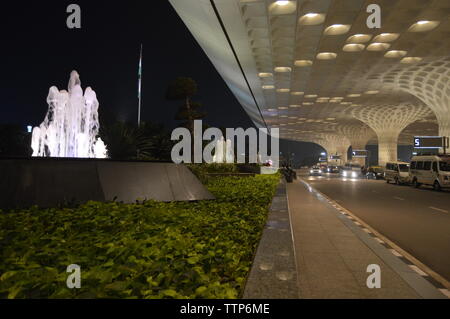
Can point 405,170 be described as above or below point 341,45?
below

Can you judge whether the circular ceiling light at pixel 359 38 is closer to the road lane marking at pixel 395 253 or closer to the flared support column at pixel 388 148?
the road lane marking at pixel 395 253

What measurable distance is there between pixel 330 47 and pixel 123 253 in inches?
1101

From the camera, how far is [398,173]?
3262 centimetres

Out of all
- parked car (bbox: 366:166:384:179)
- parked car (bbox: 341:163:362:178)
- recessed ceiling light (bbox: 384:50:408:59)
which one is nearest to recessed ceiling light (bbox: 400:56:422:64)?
recessed ceiling light (bbox: 384:50:408:59)

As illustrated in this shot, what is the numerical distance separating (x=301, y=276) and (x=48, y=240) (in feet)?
11.4

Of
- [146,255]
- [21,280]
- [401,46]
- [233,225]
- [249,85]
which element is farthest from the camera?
[249,85]

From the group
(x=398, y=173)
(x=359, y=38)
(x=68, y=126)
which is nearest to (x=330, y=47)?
(x=359, y=38)

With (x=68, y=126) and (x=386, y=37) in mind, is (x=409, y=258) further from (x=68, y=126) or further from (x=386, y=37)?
(x=386, y=37)

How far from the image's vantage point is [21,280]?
295cm

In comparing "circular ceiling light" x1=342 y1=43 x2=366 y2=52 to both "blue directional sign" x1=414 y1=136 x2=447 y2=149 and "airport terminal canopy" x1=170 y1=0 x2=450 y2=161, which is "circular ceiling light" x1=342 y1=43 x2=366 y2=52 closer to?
"airport terminal canopy" x1=170 y1=0 x2=450 y2=161

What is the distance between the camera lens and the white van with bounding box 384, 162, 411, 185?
1245 inches

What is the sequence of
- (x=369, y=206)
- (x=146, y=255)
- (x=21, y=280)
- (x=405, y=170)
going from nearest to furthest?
(x=21, y=280)
(x=146, y=255)
(x=369, y=206)
(x=405, y=170)

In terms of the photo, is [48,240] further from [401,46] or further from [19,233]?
[401,46]

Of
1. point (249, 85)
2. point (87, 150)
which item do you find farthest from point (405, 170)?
point (87, 150)
